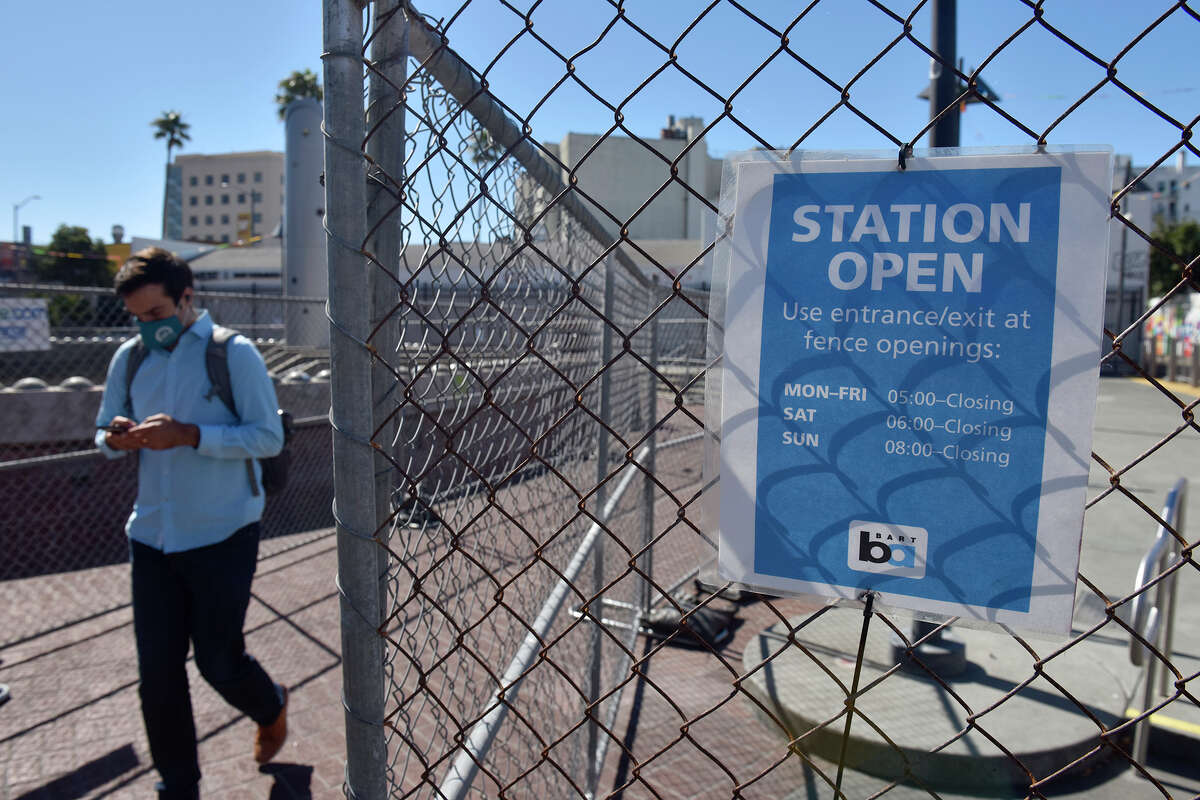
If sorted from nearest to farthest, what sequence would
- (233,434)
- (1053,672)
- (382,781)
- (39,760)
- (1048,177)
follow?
1. (1048,177)
2. (382,781)
3. (233,434)
4. (39,760)
5. (1053,672)

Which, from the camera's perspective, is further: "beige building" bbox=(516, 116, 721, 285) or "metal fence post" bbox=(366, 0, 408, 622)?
"beige building" bbox=(516, 116, 721, 285)

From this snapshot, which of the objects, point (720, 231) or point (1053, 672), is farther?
point (1053, 672)

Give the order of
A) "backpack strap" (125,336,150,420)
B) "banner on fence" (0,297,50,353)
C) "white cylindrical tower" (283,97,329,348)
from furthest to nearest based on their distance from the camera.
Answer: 1. "white cylindrical tower" (283,97,329,348)
2. "banner on fence" (0,297,50,353)
3. "backpack strap" (125,336,150,420)

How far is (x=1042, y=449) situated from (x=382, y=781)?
129 centimetres

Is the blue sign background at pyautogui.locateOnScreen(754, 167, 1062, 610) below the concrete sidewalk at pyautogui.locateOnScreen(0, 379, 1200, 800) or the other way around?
the other way around

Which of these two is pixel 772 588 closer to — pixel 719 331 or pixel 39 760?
pixel 719 331

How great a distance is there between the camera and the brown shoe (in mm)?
3137

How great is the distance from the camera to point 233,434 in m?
2.71

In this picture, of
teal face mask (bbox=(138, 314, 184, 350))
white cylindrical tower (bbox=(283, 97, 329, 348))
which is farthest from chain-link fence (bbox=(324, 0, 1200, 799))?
white cylindrical tower (bbox=(283, 97, 329, 348))

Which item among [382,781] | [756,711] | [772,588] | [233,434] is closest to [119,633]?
[233,434]

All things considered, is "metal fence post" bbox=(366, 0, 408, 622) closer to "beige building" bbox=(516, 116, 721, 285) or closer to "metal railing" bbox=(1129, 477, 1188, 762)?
"metal railing" bbox=(1129, 477, 1188, 762)

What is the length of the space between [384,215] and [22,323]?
20.2ft

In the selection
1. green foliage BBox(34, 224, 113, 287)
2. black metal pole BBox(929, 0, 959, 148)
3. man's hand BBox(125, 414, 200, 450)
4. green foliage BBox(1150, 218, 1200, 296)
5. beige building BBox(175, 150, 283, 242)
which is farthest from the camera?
beige building BBox(175, 150, 283, 242)

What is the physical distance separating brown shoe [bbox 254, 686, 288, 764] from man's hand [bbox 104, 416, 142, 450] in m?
1.28
